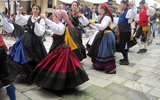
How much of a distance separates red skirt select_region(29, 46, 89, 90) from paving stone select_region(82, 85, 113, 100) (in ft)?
1.08

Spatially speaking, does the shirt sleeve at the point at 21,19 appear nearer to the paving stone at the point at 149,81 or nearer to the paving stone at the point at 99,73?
the paving stone at the point at 99,73

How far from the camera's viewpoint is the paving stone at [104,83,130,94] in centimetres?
318

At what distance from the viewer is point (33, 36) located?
3395 millimetres

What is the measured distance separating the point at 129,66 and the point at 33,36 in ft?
9.63

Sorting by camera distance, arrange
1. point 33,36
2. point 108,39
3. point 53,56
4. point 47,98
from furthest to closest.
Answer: point 108,39
point 33,36
point 53,56
point 47,98

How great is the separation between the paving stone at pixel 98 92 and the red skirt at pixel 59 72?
33 centimetres

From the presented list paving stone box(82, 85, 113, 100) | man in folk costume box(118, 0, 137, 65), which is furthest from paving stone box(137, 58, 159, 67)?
paving stone box(82, 85, 113, 100)

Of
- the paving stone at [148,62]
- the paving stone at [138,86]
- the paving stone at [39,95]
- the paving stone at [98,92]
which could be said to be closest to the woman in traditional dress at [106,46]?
the paving stone at [138,86]

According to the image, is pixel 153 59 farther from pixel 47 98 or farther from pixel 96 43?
pixel 47 98

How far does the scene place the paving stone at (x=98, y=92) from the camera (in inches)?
116

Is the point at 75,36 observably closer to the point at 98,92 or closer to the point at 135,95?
the point at 98,92

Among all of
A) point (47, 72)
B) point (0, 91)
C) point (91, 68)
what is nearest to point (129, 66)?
point (91, 68)

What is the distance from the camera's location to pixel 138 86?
3490mm

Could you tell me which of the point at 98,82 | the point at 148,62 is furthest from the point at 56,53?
the point at 148,62
